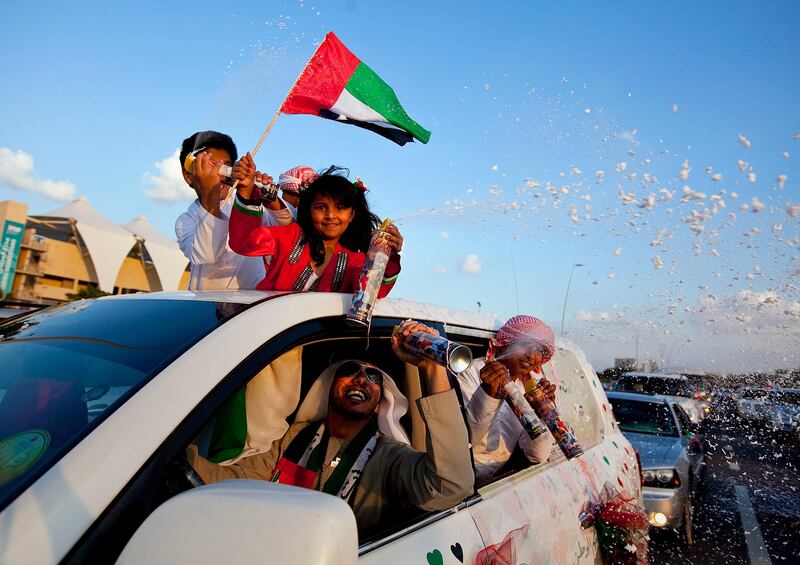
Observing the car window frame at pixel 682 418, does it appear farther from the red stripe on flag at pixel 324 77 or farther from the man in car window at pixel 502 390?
the red stripe on flag at pixel 324 77

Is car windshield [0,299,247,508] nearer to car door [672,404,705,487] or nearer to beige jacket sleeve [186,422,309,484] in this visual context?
beige jacket sleeve [186,422,309,484]

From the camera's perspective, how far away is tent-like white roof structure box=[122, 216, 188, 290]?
46688 millimetres

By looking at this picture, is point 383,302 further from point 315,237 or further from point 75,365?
Result: point 75,365

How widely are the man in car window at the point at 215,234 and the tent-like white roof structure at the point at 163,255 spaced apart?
148 feet

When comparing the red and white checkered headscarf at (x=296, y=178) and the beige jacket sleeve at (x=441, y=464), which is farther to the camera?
the red and white checkered headscarf at (x=296, y=178)

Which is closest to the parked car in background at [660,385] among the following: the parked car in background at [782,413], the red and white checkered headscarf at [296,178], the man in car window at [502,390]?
the parked car in background at [782,413]

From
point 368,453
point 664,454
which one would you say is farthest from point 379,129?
point 664,454

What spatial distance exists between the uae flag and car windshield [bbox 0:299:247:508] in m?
2.04

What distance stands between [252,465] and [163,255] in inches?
1904

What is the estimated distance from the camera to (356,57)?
3.84 meters

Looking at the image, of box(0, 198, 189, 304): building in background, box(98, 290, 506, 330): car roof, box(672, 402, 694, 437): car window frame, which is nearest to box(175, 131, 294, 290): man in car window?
box(98, 290, 506, 330): car roof

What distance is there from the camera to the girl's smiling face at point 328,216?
10.0 ft

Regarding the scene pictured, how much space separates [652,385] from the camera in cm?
1162

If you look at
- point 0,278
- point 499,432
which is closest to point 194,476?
point 499,432
